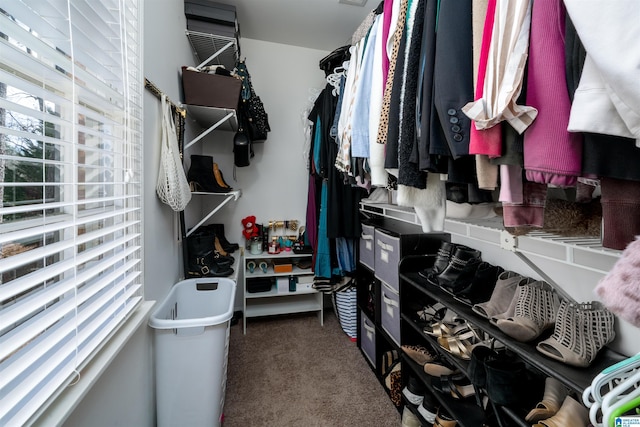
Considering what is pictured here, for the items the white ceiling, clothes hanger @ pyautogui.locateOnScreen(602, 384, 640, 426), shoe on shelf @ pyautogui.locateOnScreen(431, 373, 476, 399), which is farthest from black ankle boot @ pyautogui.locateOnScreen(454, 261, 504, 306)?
the white ceiling

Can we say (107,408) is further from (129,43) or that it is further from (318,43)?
(318,43)

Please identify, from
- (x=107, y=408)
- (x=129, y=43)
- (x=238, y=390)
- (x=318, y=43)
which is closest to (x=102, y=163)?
(x=129, y=43)

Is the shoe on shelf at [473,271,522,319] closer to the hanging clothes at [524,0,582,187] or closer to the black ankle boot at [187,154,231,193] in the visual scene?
the hanging clothes at [524,0,582,187]

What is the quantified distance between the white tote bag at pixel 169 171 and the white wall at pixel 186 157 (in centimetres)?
3

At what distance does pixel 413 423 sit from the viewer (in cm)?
130

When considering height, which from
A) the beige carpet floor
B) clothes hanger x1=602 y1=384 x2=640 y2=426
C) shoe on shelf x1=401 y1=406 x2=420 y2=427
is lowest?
the beige carpet floor

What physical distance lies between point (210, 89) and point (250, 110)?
18.8 inches

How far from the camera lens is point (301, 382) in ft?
5.57

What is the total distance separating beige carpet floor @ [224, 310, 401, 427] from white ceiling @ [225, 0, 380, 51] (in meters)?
2.61

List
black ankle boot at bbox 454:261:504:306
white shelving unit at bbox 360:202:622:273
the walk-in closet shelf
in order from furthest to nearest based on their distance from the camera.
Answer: the walk-in closet shelf < black ankle boot at bbox 454:261:504:306 < white shelving unit at bbox 360:202:622:273

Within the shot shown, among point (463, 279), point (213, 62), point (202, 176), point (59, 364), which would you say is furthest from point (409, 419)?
point (213, 62)

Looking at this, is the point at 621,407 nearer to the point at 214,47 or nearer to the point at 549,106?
A: the point at 549,106

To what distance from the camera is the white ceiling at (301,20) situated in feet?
6.39

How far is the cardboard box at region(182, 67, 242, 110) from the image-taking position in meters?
1.55
